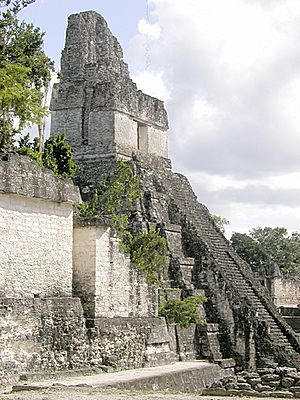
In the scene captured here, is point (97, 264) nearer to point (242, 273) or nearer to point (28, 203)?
point (28, 203)

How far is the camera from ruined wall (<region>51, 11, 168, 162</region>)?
23.3 m

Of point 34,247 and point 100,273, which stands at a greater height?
point 34,247

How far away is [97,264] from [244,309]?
7294 mm

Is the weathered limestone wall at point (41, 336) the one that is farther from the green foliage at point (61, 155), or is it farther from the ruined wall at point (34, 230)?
the green foliage at point (61, 155)

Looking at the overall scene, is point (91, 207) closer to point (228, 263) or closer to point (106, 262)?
point (228, 263)

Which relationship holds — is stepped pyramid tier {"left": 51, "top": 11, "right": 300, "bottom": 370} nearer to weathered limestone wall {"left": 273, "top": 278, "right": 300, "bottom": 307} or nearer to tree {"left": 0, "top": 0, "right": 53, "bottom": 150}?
tree {"left": 0, "top": 0, "right": 53, "bottom": 150}

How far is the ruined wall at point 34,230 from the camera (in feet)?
45.1

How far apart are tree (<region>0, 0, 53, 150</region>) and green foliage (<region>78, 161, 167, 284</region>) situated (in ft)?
8.95

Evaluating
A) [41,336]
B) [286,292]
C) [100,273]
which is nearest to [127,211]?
[100,273]

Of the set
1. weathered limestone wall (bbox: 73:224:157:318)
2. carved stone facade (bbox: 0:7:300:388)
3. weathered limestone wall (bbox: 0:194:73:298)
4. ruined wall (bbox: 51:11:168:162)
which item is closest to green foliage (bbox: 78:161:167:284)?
carved stone facade (bbox: 0:7:300:388)

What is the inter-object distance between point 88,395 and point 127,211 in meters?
11.0

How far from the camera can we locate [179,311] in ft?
64.7

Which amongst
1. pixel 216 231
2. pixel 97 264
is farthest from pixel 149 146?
pixel 97 264

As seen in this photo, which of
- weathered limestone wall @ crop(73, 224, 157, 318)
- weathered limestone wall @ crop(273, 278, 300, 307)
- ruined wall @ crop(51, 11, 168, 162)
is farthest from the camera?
weathered limestone wall @ crop(273, 278, 300, 307)
